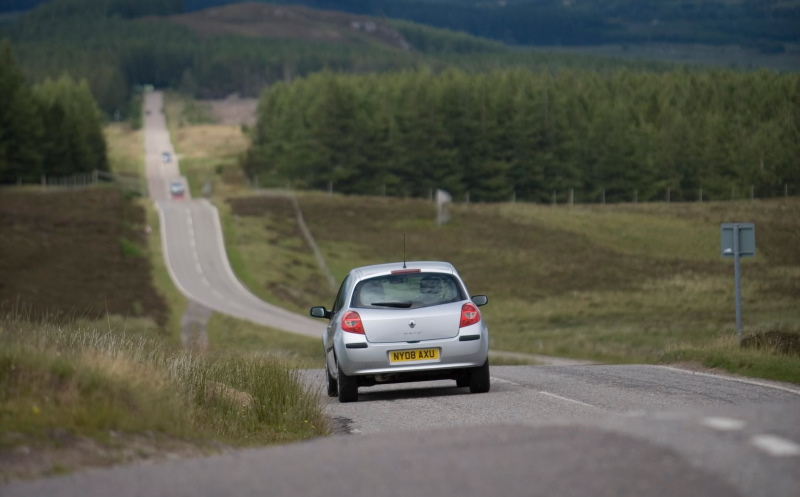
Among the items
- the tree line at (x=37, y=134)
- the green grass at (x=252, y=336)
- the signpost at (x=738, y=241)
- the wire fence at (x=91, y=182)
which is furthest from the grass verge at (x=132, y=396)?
the tree line at (x=37, y=134)

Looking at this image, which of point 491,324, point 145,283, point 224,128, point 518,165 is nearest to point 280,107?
point 518,165

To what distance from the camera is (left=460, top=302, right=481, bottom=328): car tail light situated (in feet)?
47.8

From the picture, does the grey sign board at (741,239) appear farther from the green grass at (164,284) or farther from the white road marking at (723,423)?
the green grass at (164,284)

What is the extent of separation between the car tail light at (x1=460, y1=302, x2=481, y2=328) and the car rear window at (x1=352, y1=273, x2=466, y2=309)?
0.72ft

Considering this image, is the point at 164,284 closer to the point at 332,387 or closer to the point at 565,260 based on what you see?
the point at 565,260

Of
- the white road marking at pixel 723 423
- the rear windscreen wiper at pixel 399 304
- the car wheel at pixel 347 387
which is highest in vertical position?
the white road marking at pixel 723 423

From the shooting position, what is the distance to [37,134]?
109688 mm

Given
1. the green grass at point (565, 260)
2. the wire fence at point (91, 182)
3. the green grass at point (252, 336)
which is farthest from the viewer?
the wire fence at point (91, 182)

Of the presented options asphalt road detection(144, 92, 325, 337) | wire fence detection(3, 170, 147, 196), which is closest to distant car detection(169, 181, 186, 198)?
wire fence detection(3, 170, 147, 196)

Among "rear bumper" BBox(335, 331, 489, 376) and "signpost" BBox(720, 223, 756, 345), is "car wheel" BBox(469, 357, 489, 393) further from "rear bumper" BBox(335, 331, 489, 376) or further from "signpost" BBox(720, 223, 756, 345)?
"signpost" BBox(720, 223, 756, 345)

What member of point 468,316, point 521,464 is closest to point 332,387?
point 468,316

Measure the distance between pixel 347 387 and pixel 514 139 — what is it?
Result: 105m

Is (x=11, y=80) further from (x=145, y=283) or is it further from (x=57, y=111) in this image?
(x=145, y=283)

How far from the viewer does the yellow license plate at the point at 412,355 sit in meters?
14.4
